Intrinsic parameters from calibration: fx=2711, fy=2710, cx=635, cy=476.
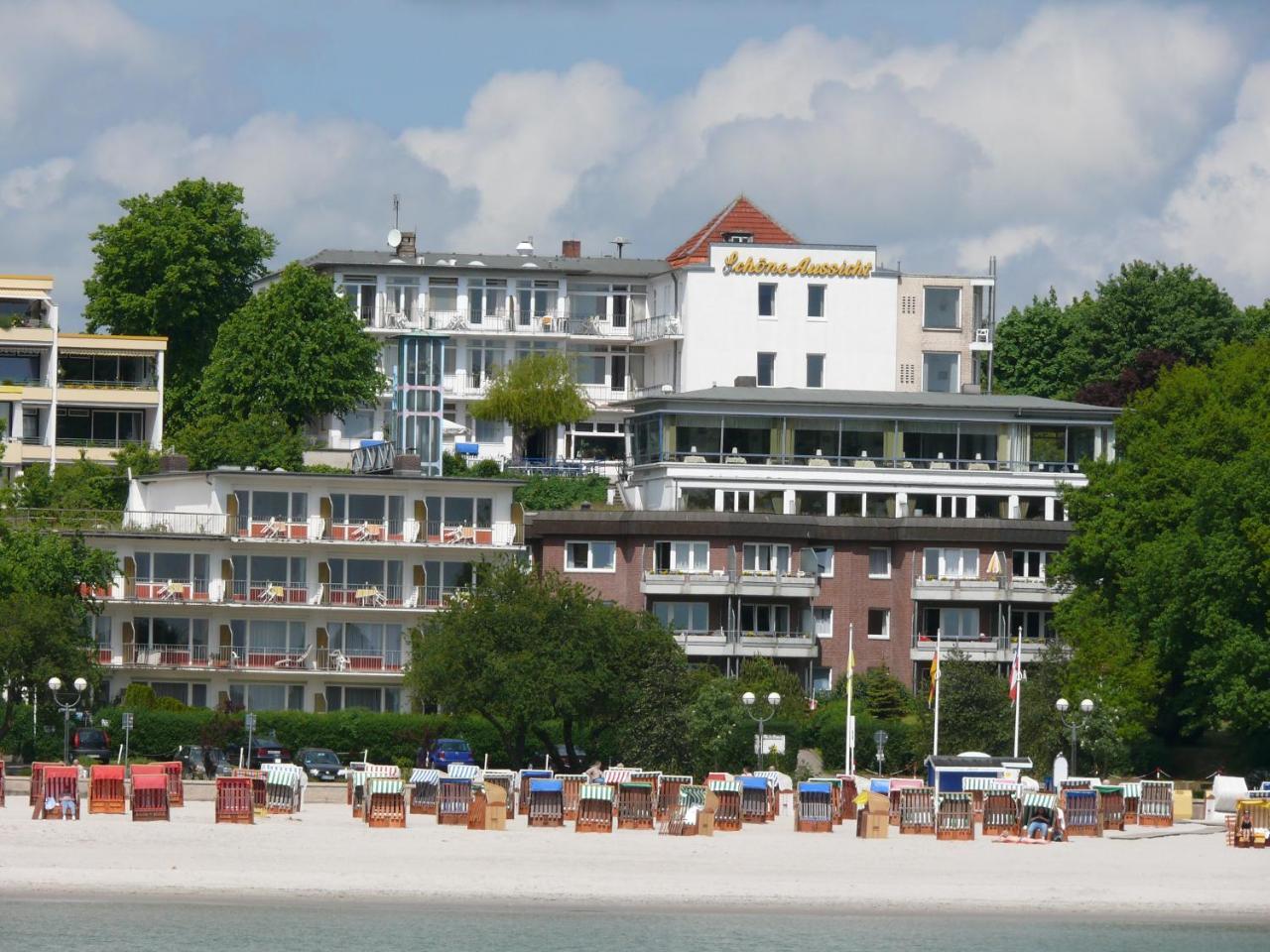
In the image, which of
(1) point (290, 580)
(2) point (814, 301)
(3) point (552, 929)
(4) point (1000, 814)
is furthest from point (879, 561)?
(3) point (552, 929)

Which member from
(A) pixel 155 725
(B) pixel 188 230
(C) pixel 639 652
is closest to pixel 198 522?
(A) pixel 155 725

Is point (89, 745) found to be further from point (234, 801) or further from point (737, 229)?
point (737, 229)

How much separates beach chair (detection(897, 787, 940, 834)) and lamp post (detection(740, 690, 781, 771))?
1287 centimetres

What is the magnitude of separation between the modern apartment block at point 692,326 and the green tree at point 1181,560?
28.8 m

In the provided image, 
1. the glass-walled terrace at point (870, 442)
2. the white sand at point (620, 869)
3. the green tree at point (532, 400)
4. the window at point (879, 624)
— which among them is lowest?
the white sand at point (620, 869)

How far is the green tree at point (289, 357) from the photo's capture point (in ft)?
371

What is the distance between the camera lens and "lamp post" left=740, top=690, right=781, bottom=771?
76438 millimetres

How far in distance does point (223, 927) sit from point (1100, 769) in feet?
137

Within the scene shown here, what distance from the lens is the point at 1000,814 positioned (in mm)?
61656

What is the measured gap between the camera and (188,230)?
118000 millimetres

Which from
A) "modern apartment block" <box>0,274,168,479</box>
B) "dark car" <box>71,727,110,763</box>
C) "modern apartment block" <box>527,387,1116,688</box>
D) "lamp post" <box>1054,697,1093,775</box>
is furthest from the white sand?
"modern apartment block" <box>0,274,168,479</box>

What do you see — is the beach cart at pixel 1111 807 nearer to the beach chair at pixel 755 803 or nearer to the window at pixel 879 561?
the beach chair at pixel 755 803

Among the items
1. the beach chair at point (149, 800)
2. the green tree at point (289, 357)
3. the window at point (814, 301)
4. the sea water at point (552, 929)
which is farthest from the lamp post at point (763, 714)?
the window at point (814, 301)

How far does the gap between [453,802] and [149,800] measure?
6.83m
